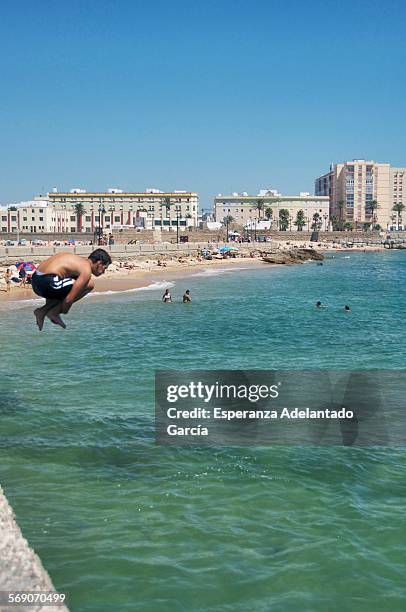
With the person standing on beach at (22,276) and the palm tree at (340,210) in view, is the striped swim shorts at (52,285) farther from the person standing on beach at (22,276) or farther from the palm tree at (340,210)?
the palm tree at (340,210)

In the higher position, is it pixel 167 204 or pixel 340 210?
pixel 340 210

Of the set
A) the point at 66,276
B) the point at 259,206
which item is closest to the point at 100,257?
the point at 66,276

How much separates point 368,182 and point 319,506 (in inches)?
7904

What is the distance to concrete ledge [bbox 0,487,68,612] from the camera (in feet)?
16.8

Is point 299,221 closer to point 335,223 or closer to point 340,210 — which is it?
point 335,223

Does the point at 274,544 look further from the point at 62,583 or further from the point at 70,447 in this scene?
the point at 70,447

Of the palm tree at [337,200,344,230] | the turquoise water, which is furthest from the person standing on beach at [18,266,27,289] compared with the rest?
the palm tree at [337,200,344,230]

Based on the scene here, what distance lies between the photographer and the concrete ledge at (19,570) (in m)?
5.11

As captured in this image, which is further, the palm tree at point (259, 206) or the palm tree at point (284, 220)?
the palm tree at point (259, 206)

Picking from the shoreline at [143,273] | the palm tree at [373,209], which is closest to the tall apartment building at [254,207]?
the palm tree at [373,209]

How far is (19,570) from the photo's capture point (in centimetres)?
561

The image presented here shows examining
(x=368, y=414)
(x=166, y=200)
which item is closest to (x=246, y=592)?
(x=368, y=414)

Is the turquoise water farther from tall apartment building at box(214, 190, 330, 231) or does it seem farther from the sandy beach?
tall apartment building at box(214, 190, 330, 231)

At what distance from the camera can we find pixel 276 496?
9156mm
